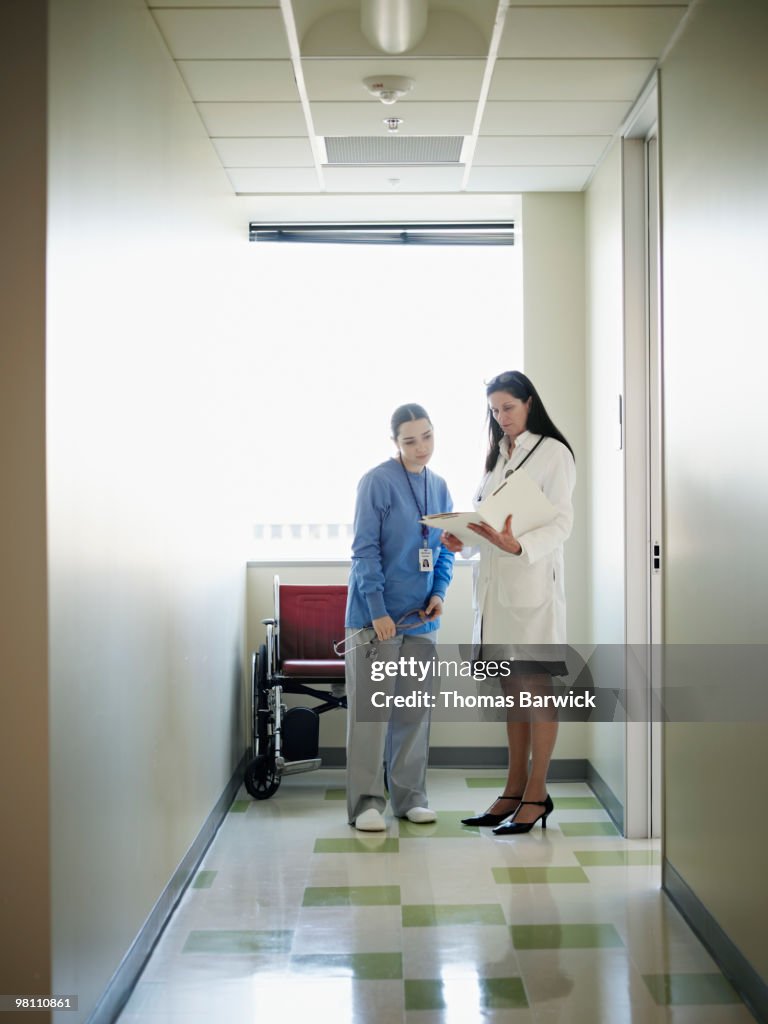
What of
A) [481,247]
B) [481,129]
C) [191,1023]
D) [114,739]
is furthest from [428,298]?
[191,1023]

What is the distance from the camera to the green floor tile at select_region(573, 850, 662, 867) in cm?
395

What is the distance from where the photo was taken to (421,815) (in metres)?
4.53

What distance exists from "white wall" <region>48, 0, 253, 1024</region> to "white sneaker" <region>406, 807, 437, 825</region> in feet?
2.73

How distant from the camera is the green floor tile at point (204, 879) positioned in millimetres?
3705

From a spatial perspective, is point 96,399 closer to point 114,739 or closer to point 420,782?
point 114,739

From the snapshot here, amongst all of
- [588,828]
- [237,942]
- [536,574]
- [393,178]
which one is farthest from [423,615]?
[393,178]

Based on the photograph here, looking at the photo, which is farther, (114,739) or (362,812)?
(362,812)

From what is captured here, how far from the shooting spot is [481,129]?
4352mm

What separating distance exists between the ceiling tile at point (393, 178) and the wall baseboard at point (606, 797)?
9.48 feet

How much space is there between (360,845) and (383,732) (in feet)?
1.68

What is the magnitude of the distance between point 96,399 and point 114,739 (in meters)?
0.86

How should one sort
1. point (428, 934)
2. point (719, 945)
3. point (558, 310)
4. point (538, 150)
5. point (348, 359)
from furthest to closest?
point (348, 359) → point (558, 310) → point (538, 150) → point (428, 934) → point (719, 945)

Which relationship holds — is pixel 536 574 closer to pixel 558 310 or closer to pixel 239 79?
pixel 558 310

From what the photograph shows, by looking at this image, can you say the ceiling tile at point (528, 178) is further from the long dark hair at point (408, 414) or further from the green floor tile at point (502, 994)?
the green floor tile at point (502, 994)
